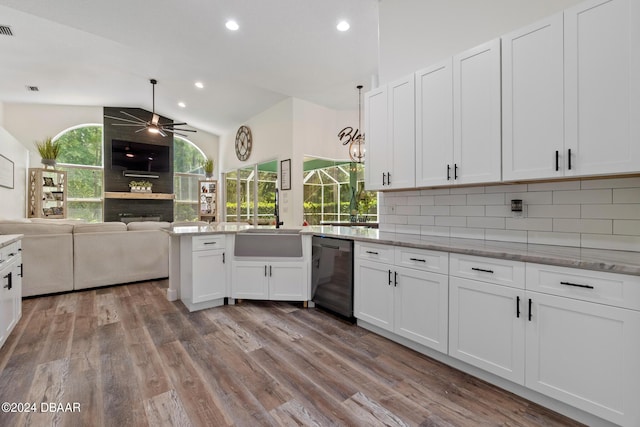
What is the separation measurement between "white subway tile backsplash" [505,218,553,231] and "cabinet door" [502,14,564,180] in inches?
→ 15.1

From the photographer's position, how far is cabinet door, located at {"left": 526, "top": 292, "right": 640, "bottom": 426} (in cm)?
133

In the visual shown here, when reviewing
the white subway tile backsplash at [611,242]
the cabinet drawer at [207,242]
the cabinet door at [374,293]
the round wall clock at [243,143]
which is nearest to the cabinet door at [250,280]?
the cabinet drawer at [207,242]

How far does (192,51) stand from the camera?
13.9ft

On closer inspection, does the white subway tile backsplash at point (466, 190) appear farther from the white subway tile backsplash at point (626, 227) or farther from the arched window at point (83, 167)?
the arched window at point (83, 167)

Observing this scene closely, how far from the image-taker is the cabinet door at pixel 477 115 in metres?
2.02

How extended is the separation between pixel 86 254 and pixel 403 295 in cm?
413

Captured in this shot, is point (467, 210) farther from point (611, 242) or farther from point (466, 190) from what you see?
point (611, 242)

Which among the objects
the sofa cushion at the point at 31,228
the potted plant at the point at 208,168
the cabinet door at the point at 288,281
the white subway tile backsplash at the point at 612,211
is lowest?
the cabinet door at the point at 288,281

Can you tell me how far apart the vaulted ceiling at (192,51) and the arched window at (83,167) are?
34.2 inches

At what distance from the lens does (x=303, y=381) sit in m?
1.88

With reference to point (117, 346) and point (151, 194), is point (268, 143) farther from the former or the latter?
point (117, 346)

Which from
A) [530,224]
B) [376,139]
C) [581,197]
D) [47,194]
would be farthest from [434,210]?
[47,194]

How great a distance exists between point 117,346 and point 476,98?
11.2ft

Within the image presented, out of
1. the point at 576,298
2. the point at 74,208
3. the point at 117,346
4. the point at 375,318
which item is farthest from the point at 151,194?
the point at 576,298
